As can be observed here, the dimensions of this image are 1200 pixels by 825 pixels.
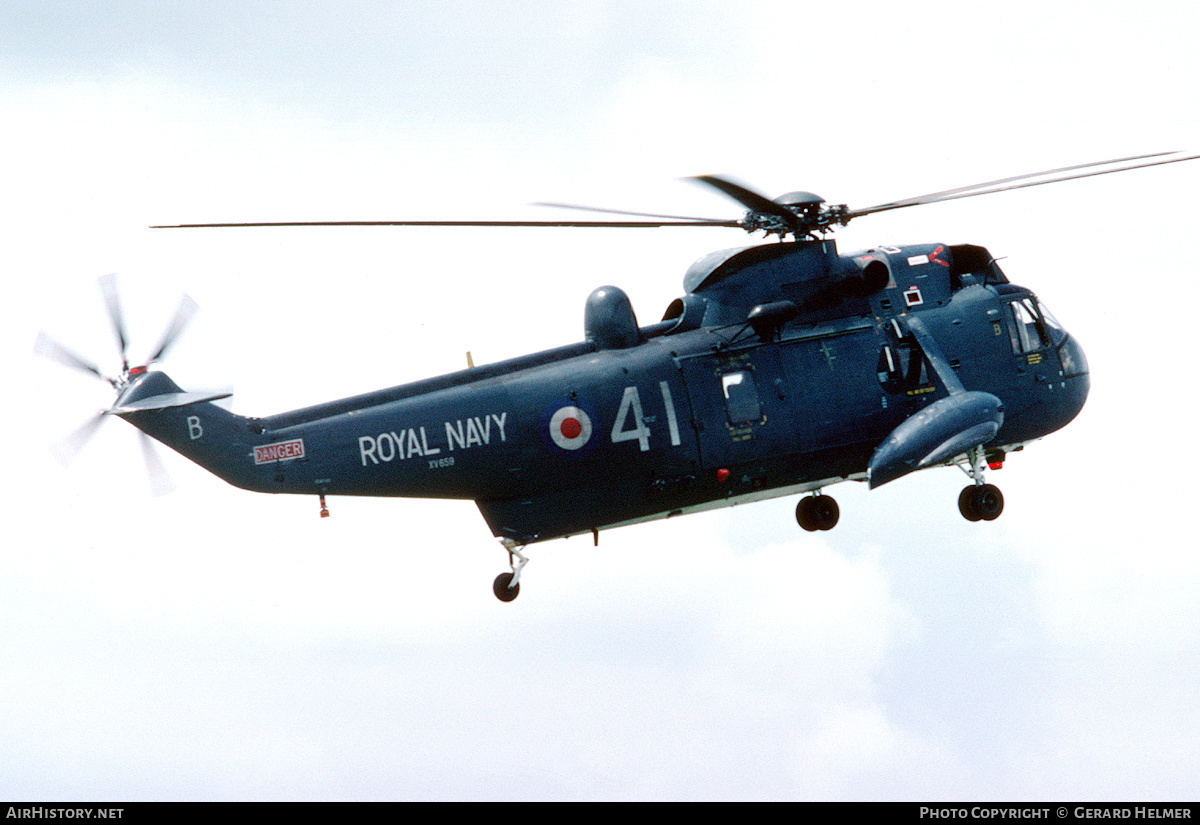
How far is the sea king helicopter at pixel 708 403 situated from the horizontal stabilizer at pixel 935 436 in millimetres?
37

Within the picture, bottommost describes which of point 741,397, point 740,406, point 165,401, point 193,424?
point 740,406

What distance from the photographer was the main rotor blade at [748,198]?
21969 mm

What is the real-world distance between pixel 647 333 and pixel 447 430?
4.31m

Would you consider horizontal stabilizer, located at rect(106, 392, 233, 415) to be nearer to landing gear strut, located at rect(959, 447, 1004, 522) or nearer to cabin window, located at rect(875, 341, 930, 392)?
cabin window, located at rect(875, 341, 930, 392)

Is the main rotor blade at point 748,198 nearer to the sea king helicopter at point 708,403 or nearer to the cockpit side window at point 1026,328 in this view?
the sea king helicopter at point 708,403

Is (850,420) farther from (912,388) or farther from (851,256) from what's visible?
(851,256)

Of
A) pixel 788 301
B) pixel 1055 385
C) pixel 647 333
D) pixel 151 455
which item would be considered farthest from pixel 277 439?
pixel 1055 385

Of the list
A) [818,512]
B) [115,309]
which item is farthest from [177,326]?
[818,512]

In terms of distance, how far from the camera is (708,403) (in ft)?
78.5

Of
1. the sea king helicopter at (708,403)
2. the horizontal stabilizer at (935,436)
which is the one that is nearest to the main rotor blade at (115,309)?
the sea king helicopter at (708,403)

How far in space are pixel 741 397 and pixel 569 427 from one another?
336cm

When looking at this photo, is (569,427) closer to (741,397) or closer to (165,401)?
(741,397)

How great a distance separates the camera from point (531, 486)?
23.2m

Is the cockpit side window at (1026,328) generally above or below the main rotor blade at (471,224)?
below
